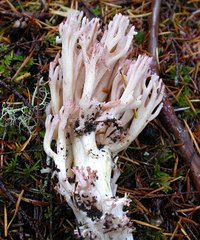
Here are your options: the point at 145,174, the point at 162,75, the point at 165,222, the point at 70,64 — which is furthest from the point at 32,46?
the point at 165,222

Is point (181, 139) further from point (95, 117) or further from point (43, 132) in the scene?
point (43, 132)

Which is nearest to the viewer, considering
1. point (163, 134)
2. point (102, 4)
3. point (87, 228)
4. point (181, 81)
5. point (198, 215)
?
point (87, 228)

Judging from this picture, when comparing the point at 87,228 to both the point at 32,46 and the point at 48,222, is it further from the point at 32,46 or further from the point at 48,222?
the point at 32,46

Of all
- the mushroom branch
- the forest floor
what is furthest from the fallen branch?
the mushroom branch

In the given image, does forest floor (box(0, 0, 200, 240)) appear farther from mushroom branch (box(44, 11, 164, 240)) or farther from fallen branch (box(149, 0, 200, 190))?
mushroom branch (box(44, 11, 164, 240))

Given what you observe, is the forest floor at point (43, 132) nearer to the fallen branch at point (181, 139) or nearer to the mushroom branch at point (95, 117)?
the fallen branch at point (181, 139)

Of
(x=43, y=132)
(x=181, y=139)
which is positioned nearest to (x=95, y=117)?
(x=43, y=132)

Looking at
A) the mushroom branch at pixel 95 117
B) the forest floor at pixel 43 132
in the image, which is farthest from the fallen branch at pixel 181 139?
the mushroom branch at pixel 95 117
